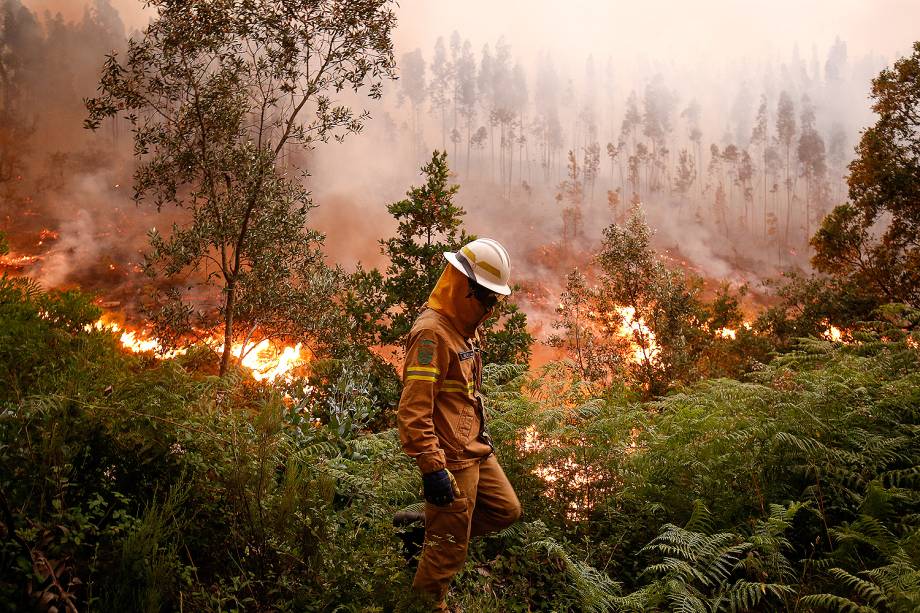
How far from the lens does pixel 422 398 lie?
393 cm

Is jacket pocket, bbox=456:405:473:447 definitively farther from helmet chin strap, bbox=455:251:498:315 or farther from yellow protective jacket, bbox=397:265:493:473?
helmet chin strap, bbox=455:251:498:315

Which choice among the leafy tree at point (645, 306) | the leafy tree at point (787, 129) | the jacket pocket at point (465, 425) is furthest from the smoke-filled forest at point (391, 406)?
the leafy tree at point (787, 129)

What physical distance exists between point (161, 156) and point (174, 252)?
2427 mm

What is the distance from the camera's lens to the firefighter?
387 cm

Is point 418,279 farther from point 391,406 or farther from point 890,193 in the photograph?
point 890,193

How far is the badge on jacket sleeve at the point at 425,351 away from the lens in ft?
13.1

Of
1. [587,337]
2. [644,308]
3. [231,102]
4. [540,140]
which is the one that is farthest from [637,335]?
[540,140]

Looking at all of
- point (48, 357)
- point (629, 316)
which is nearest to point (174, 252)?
point (48, 357)

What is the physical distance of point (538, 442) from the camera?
6.11 m

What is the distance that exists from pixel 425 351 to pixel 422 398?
0.34 meters

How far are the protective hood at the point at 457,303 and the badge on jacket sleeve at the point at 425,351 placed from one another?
372mm

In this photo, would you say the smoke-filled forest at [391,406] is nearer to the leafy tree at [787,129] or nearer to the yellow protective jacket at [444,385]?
the yellow protective jacket at [444,385]

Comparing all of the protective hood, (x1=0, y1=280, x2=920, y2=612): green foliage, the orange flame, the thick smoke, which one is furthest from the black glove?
the thick smoke

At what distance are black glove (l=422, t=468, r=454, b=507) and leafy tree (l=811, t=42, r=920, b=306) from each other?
22.1 metres
